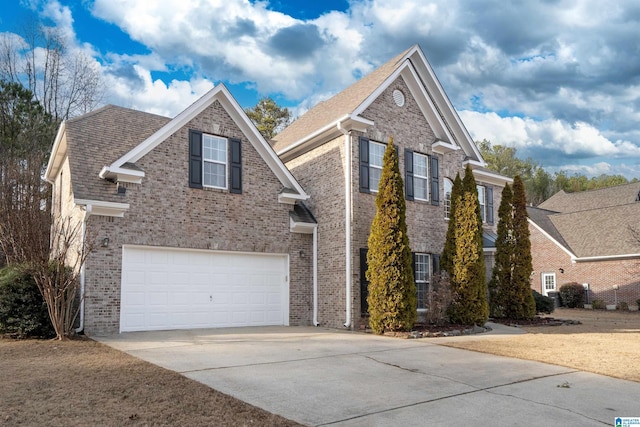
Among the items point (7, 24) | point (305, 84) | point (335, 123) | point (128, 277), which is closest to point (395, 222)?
point (335, 123)

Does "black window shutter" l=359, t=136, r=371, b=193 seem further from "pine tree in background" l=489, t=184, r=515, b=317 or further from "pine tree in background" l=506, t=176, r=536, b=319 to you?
"pine tree in background" l=506, t=176, r=536, b=319

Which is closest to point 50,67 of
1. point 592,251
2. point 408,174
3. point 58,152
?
point 58,152

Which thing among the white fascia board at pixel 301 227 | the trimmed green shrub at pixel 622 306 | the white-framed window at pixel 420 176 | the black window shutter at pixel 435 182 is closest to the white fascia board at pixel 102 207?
the white fascia board at pixel 301 227

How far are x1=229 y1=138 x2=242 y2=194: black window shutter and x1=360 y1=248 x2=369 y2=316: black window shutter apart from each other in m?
4.00

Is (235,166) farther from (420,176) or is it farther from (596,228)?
(596,228)

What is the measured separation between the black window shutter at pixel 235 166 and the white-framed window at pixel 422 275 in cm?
603

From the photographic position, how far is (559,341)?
41.0ft

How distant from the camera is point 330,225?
1565cm

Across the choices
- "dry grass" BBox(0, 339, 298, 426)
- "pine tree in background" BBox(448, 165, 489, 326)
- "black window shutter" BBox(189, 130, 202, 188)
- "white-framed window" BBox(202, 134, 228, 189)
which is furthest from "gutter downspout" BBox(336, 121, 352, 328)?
"dry grass" BBox(0, 339, 298, 426)

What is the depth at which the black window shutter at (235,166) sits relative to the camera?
48.7ft

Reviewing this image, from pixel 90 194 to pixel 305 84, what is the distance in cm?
1314

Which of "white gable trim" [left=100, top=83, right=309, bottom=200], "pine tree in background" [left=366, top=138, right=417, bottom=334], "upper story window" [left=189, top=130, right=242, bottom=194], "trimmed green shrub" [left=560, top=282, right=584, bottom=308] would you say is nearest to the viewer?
"white gable trim" [left=100, top=83, right=309, bottom=200]

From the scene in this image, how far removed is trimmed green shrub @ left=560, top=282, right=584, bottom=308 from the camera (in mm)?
27078

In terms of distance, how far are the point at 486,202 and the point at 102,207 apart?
55.6 ft
